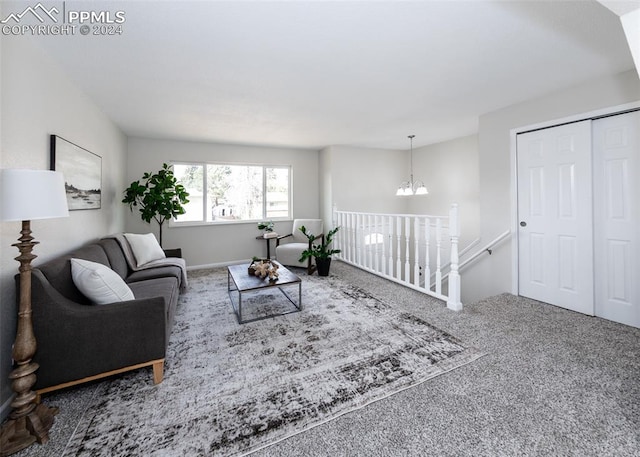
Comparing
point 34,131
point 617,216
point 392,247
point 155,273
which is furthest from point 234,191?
point 617,216

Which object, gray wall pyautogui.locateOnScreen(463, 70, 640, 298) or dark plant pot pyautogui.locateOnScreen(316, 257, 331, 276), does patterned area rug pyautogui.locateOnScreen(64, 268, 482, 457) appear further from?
gray wall pyautogui.locateOnScreen(463, 70, 640, 298)

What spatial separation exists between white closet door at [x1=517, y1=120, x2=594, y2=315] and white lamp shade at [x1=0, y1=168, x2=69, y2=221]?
169 inches

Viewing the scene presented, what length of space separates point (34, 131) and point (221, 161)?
3272 mm

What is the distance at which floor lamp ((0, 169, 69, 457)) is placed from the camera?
1256 mm

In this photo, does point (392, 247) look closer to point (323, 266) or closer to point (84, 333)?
point (323, 266)

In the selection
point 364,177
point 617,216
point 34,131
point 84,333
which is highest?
point 364,177

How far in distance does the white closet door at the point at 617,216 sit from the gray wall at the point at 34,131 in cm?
481

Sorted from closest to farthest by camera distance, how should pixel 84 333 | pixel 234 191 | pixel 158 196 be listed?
pixel 84 333 < pixel 158 196 < pixel 234 191

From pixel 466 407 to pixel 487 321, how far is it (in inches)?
52.7

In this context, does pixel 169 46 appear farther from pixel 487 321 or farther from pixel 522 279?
pixel 522 279

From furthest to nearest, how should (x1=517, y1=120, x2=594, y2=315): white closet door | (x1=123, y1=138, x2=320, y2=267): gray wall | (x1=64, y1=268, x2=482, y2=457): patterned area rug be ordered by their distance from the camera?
(x1=123, y1=138, x2=320, y2=267): gray wall → (x1=517, y1=120, x2=594, y2=315): white closet door → (x1=64, y1=268, x2=482, y2=457): patterned area rug

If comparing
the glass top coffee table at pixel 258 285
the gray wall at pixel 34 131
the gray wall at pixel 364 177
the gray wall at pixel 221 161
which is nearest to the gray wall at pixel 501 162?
the gray wall at pixel 364 177

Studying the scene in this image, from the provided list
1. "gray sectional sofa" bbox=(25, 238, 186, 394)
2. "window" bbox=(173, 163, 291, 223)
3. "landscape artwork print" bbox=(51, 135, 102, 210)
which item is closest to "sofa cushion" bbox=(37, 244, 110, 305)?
"gray sectional sofa" bbox=(25, 238, 186, 394)

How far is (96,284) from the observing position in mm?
1765
